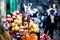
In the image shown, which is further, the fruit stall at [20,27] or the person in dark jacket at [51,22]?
the person in dark jacket at [51,22]

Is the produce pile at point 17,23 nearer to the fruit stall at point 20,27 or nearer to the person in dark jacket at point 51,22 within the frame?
the fruit stall at point 20,27

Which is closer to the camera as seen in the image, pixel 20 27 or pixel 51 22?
pixel 20 27

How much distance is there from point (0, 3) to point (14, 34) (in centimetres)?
44

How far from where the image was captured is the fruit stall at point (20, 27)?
7.29ft

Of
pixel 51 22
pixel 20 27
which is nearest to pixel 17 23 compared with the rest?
pixel 20 27

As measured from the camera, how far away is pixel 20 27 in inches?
92.2

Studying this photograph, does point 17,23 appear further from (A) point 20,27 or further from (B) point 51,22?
(B) point 51,22

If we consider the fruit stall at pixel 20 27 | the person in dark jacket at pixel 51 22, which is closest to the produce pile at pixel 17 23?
the fruit stall at pixel 20 27

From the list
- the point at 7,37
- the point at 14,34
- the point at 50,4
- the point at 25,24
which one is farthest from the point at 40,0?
the point at 7,37

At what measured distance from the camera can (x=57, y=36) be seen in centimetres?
304

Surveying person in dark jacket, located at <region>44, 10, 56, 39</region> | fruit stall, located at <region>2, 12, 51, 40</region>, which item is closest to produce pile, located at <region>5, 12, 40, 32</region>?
fruit stall, located at <region>2, 12, 51, 40</region>

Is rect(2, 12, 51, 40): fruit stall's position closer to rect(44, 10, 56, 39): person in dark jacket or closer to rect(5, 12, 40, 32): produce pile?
rect(5, 12, 40, 32): produce pile

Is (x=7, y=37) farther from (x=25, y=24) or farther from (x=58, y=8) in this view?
(x=58, y=8)

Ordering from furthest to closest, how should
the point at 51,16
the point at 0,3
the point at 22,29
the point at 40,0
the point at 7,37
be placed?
the point at 51,16 < the point at 40,0 < the point at 0,3 < the point at 22,29 < the point at 7,37
